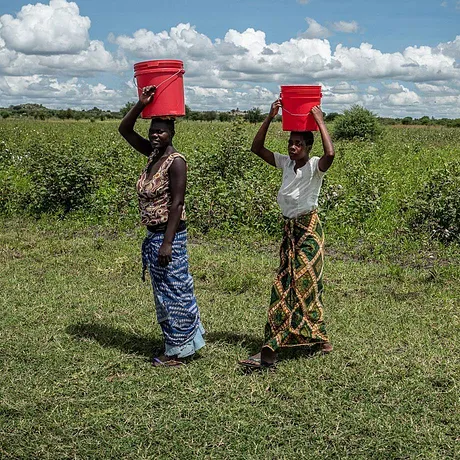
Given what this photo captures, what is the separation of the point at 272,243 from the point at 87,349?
3.55 meters

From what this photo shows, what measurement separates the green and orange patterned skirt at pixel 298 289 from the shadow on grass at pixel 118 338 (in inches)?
36.0

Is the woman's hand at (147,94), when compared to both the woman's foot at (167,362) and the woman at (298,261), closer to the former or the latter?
the woman at (298,261)

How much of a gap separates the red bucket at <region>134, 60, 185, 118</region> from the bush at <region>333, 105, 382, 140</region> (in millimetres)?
22893

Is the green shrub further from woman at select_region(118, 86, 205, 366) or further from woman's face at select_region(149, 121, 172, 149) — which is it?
woman's face at select_region(149, 121, 172, 149)

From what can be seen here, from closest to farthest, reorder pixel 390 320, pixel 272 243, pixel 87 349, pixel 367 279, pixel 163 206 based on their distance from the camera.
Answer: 1. pixel 163 206
2. pixel 87 349
3. pixel 390 320
4. pixel 367 279
5. pixel 272 243

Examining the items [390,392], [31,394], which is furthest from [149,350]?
[390,392]

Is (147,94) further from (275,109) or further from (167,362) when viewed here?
(167,362)

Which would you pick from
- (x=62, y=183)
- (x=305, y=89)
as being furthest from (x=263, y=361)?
(x=62, y=183)

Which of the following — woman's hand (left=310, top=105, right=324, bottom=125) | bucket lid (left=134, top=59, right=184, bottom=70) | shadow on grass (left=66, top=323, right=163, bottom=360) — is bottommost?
shadow on grass (left=66, top=323, right=163, bottom=360)

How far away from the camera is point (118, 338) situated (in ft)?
15.1

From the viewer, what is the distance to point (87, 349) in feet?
14.4

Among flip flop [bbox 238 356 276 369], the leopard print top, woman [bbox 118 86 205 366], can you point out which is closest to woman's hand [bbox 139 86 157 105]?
woman [bbox 118 86 205 366]

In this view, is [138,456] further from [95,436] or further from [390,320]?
[390,320]

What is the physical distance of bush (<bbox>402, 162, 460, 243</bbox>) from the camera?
7180 millimetres
